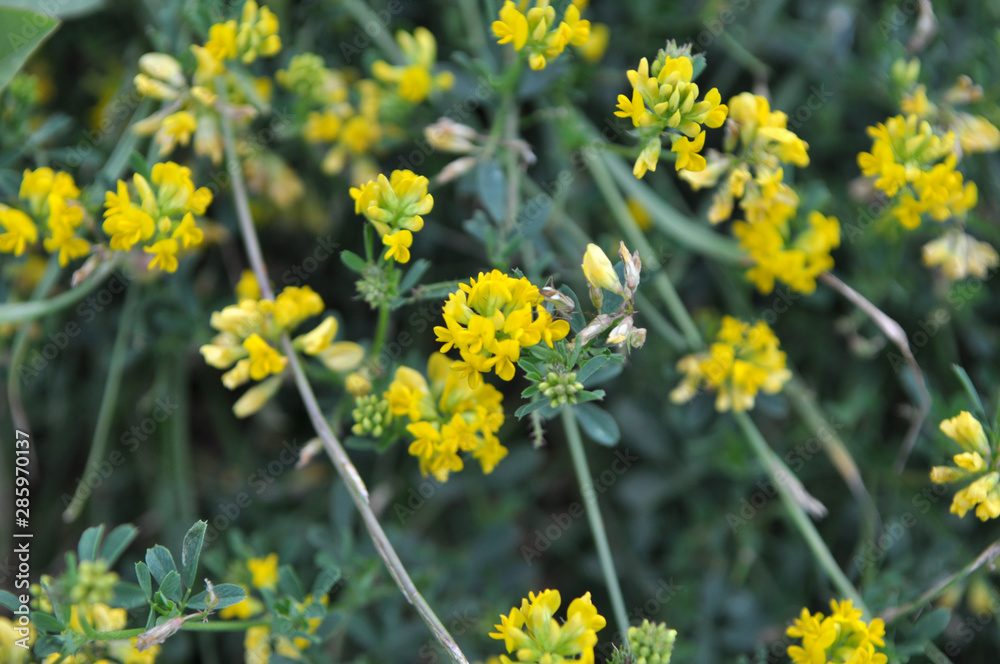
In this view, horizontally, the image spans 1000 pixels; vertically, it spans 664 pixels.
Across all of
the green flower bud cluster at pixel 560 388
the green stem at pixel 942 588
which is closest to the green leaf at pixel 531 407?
the green flower bud cluster at pixel 560 388

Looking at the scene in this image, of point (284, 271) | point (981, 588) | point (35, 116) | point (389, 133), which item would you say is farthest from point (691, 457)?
point (35, 116)

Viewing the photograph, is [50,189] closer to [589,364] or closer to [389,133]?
[389,133]

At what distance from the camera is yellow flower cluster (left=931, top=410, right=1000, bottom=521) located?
1.69 m

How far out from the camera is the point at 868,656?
5.43 ft

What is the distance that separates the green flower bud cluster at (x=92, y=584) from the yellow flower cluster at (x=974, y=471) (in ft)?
6.83

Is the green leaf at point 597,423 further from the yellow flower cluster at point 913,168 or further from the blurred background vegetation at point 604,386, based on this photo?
the yellow flower cluster at point 913,168

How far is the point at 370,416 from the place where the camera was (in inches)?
72.6

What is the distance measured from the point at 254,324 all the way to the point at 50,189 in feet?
2.30

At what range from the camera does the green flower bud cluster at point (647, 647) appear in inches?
63.8

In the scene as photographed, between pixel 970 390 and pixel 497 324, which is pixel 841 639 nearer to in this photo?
pixel 970 390

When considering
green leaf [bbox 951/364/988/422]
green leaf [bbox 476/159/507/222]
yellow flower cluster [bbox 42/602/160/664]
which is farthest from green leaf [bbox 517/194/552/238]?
yellow flower cluster [bbox 42/602/160/664]

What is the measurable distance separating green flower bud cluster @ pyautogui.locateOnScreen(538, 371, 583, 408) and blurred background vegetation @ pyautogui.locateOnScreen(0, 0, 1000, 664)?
0.82 m

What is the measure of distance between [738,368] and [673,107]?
84 cm

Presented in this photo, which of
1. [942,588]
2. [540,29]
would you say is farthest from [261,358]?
[942,588]
